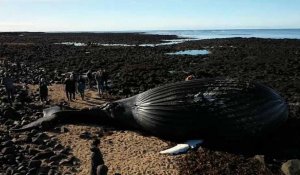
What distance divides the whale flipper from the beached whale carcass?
285 millimetres

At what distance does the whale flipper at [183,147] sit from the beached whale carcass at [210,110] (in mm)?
285

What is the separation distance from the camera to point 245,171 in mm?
11992

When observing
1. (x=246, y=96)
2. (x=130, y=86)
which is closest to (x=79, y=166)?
(x=246, y=96)

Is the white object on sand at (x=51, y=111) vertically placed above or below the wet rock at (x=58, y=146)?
above

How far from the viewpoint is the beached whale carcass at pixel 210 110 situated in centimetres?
1365

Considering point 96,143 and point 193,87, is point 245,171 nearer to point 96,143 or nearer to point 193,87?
point 193,87

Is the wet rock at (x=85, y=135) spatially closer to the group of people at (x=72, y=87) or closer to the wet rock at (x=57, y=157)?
the wet rock at (x=57, y=157)

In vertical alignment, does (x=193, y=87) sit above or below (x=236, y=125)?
above

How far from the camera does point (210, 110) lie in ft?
45.4

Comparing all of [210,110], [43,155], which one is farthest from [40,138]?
[210,110]

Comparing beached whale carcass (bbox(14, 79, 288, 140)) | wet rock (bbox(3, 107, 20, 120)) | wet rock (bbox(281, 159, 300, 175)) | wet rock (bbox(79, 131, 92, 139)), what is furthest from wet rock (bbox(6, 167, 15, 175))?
wet rock (bbox(281, 159, 300, 175))

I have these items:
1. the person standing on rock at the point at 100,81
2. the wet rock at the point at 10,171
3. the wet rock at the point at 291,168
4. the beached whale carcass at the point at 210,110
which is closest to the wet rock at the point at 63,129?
the beached whale carcass at the point at 210,110

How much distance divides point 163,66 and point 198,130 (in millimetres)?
25233

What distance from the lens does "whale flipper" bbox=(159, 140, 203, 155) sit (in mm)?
13227
